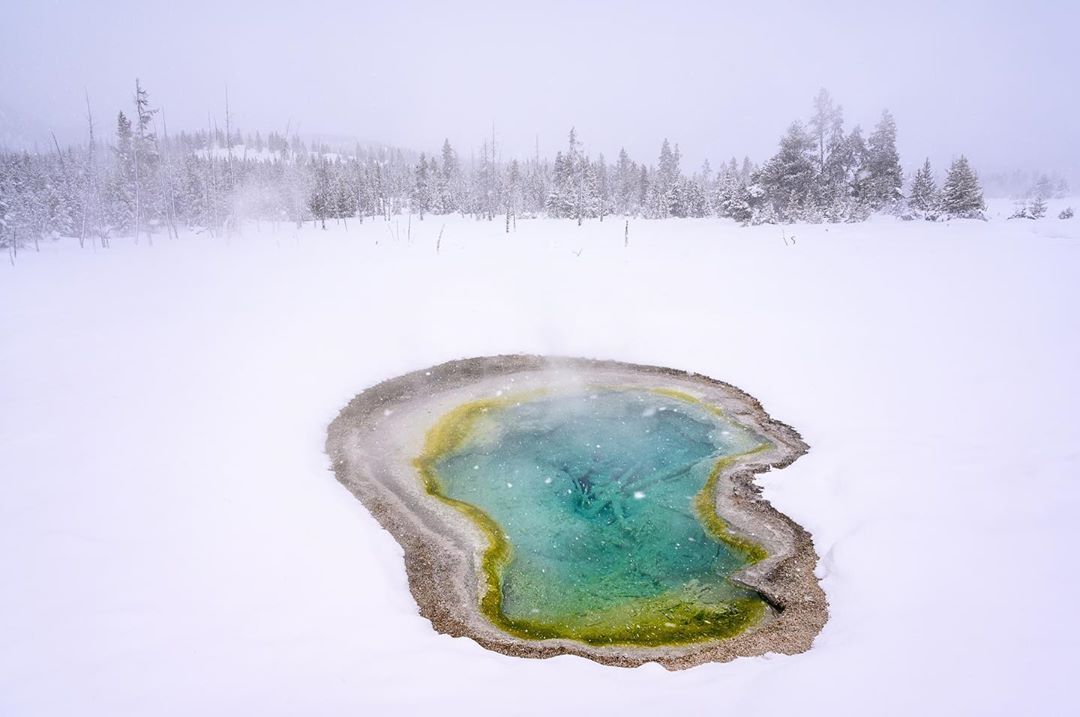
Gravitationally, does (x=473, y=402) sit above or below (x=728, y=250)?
below

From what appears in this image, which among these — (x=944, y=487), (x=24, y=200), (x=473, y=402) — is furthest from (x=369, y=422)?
(x=24, y=200)

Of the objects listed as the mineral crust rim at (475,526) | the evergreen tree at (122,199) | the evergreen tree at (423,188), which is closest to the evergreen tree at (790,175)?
the mineral crust rim at (475,526)

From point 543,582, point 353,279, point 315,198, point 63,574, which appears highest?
point 315,198

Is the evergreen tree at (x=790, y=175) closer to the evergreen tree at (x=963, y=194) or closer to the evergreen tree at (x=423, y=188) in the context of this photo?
the evergreen tree at (x=963, y=194)

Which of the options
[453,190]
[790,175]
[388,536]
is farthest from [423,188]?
[388,536]

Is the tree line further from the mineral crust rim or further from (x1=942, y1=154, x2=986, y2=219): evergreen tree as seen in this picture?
the mineral crust rim

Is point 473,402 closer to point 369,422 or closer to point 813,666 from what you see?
point 369,422

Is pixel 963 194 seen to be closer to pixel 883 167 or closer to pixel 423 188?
pixel 883 167
